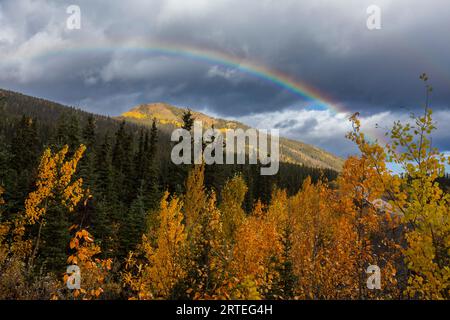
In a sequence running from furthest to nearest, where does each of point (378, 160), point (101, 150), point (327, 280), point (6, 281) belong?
point (101, 150) < point (327, 280) < point (6, 281) < point (378, 160)

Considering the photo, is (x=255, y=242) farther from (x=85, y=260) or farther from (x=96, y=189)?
(x=96, y=189)

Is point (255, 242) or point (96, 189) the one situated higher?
point (96, 189)


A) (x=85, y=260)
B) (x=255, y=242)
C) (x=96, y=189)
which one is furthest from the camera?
(x=96, y=189)

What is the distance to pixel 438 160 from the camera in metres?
5.68

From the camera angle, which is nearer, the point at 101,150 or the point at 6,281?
the point at 6,281

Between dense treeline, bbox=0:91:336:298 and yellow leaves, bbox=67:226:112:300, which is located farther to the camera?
dense treeline, bbox=0:91:336:298

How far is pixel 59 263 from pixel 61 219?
3.55 meters

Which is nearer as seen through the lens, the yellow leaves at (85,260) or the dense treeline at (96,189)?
the yellow leaves at (85,260)

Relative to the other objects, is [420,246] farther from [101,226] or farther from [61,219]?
[101,226]

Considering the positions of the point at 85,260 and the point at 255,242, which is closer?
the point at 85,260

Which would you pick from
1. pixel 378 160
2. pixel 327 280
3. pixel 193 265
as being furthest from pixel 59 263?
pixel 378 160

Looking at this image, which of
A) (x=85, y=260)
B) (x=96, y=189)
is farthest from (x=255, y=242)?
A: (x=96, y=189)

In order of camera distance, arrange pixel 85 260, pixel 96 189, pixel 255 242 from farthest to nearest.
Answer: pixel 96 189 → pixel 255 242 → pixel 85 260

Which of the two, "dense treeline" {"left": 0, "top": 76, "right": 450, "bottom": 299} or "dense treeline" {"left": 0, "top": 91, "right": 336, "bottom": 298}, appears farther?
"dense treeline" {"left": 0, "top": 91, "right": 336, "bottom": 298}
